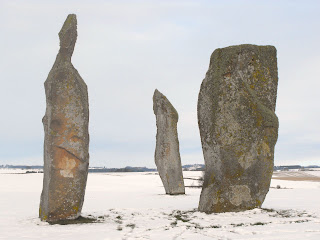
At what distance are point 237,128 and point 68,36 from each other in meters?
4.48

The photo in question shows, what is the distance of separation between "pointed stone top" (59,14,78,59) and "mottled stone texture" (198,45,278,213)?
3371 millimetres

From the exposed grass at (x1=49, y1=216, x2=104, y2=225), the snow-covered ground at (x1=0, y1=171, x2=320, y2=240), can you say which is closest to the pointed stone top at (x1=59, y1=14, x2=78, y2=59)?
the exposed grass at (x1=49, y1=216, x2=104, y2=225)

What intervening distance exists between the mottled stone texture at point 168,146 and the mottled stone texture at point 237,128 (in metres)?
6.08

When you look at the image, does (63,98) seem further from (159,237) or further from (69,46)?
(159,237)

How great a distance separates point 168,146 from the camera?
16.4m

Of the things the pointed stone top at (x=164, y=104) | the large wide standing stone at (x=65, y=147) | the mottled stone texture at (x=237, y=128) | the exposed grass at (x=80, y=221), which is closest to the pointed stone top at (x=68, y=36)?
the large wide standing stone at (x=65, y=147)

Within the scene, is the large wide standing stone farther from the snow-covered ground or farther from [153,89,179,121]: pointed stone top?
[153,89,179,121]: pointed stone top

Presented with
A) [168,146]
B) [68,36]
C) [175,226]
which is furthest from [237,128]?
[168,146]

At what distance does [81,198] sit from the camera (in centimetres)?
893

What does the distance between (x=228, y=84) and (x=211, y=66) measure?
75 cm

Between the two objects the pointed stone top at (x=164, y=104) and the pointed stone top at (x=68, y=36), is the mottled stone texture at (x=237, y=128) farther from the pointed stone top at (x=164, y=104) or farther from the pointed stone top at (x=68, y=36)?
the pointed stone top at (x=164, y=104)

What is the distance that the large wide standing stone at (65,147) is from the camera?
865cm

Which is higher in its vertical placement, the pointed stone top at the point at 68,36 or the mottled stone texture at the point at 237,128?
the pointed stone top at the point at 68,36

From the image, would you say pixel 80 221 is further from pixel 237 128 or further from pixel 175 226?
pixel 237 128
